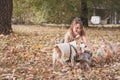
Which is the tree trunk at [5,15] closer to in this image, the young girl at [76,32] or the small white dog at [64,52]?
the young girl at [76,32]

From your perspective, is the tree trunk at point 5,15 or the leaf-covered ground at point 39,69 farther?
the tree trunk at point 5,15

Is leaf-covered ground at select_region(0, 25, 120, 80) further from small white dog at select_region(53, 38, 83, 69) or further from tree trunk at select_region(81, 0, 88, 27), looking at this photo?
tree trunk at select_region(81, 0, 88, 27)

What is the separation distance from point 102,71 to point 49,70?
3.64 ft

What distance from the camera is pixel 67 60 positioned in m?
8.27

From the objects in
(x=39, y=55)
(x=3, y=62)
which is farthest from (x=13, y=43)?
(x=3, y=62)

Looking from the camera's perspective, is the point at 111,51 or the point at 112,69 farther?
the point at 111,51

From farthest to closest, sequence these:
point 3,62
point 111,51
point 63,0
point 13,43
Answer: point 63,0, point 13,43, point 111,51, point 3,62

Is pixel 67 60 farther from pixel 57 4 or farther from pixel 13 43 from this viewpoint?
pixel 57 4

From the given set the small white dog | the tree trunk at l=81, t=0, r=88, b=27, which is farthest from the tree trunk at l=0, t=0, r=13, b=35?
the tree trunk at l=81, t=0, r=88, b=27

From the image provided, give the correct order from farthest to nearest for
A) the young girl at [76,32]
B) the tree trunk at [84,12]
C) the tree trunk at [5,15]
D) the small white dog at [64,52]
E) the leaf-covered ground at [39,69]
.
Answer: the tree trunk at [84,12] → the tree trunk at [5,15] → the young girl at [76,32] → the small white dog at [64,52] → the leaf-covered ground at [39,69]

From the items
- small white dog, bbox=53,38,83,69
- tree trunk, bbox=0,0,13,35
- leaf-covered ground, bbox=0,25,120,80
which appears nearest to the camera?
leaf-covered ground, bbox=0,25,120,80

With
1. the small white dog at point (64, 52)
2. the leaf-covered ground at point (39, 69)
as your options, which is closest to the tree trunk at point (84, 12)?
the leaf-covered ground at point (39, 69)

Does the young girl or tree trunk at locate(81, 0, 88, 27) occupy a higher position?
the young girl

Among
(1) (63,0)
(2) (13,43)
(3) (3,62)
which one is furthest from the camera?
(1) (63,0)
